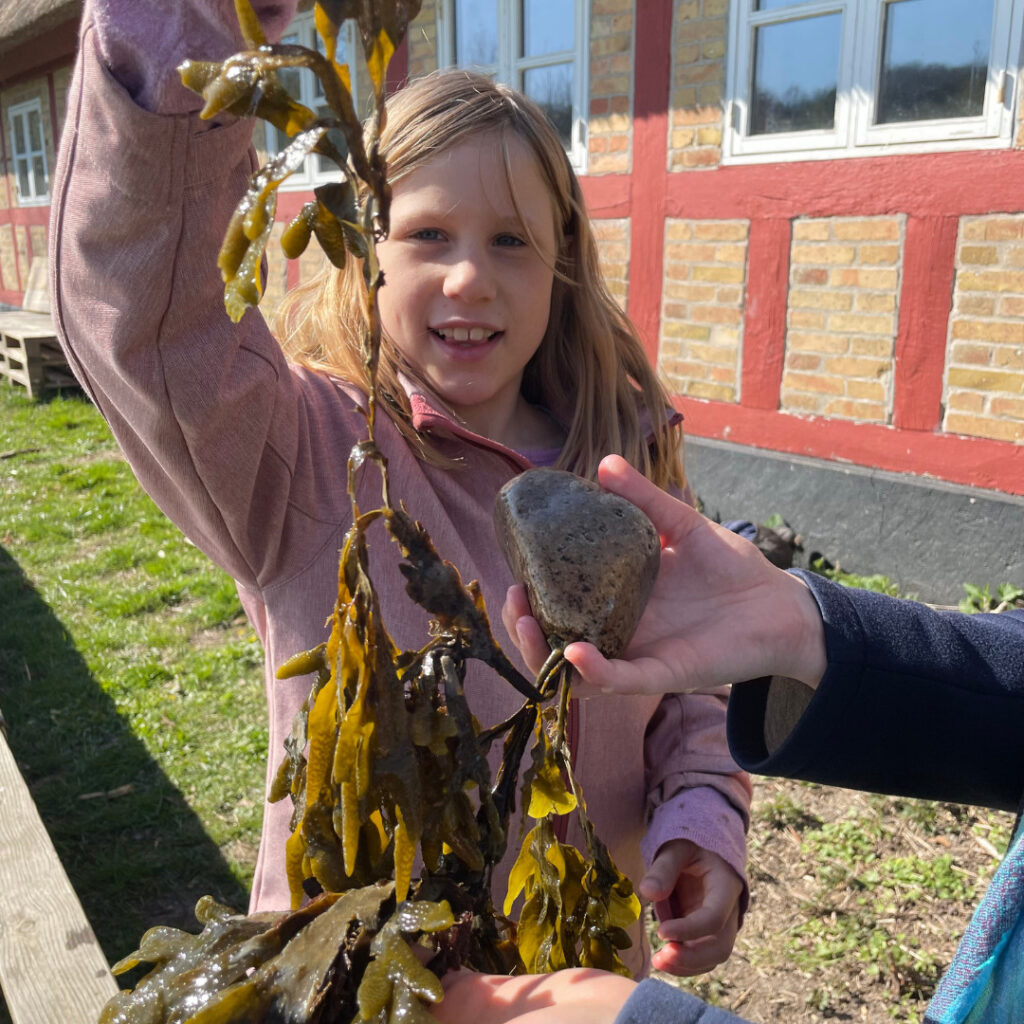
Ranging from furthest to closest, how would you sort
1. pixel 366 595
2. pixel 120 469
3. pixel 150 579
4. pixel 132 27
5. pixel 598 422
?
pixel 120 469, pixel 150 579, pixel 598 422, pixel 132 27, pixel 366 595

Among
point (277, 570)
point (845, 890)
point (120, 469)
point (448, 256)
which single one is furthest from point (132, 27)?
point (120, 469)

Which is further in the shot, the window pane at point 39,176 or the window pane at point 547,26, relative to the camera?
the window pane at point 39,176

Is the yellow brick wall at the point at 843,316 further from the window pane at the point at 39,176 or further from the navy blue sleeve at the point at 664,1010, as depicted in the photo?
the window pane at the point at 39,176

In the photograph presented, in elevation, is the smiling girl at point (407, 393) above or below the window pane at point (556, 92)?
below

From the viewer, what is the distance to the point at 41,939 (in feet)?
6.97

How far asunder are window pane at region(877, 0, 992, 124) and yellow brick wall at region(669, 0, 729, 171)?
1.00 meters

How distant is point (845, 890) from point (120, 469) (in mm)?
7326

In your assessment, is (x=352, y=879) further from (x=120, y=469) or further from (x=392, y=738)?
(x=120, y=469)

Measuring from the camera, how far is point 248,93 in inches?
34.2

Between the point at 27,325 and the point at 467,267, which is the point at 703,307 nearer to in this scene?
the point at 467,267

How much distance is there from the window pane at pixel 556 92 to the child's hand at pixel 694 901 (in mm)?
5969

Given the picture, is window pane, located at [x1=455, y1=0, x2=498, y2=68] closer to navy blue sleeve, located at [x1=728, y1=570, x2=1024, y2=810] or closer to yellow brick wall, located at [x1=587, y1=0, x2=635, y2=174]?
yellow brick wall, located at [x1=587, y1=0, x2=635, y2=174]

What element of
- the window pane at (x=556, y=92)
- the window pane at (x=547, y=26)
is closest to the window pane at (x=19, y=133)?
the window pane at (x=547, y=26)

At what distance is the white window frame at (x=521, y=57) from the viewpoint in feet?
21.3
